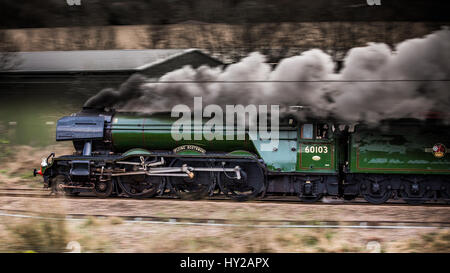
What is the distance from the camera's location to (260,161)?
9.40 metres

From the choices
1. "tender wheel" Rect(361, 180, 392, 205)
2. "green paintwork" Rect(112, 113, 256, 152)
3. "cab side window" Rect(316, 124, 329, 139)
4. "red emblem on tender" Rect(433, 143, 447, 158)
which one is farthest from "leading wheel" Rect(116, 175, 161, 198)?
"red emblem on tender" Rect(433, 143, 447, 158)

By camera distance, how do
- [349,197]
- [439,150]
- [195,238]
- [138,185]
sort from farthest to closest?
[138,185], [349,197], [439,150], [195,238]

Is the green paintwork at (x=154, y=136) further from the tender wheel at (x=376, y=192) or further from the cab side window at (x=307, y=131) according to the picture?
the tender wheel at (x=376, y=192)

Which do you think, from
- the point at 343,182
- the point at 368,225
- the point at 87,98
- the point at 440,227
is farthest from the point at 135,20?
the point at 440,227

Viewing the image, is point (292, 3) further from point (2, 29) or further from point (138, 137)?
point (2, 29)

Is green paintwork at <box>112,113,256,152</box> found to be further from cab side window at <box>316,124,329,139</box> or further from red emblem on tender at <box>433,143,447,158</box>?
red emblem on tender at <box>433,143,447,158</box>

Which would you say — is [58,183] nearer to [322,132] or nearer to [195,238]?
[195,238]

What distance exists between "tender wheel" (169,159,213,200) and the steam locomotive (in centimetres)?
3

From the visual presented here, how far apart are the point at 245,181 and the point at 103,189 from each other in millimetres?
3902

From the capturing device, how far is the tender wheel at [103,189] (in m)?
10.0

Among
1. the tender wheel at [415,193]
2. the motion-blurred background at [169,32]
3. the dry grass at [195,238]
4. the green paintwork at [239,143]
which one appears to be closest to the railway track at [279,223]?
the dry grass at [195,238]

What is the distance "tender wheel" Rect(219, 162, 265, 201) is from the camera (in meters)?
9.52

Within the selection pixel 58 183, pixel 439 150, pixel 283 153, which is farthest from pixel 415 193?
pixel 58 183

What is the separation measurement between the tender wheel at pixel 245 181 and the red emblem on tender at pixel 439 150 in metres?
4.21
